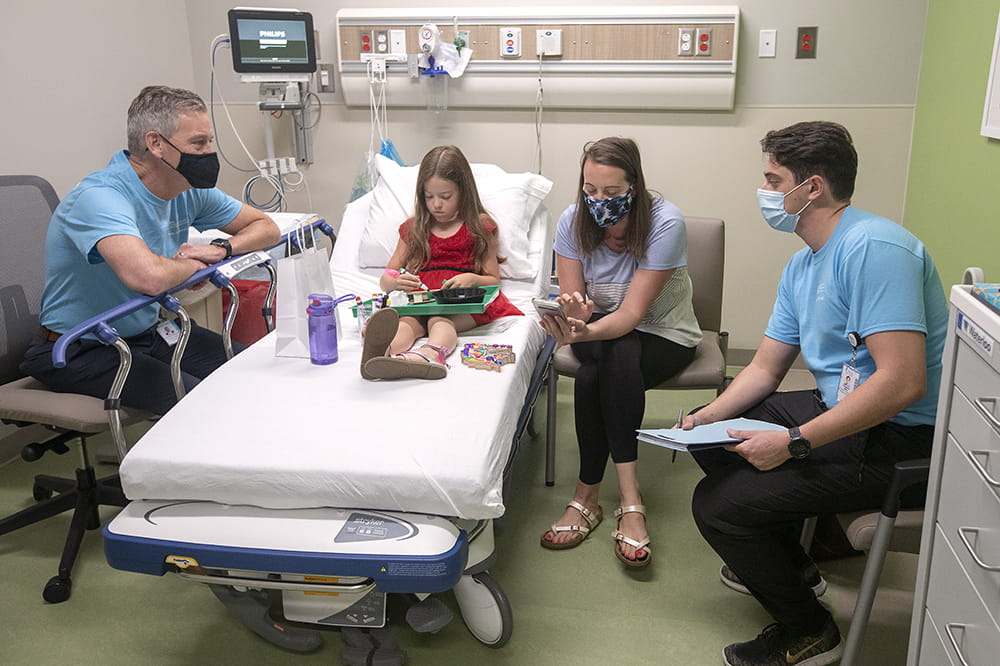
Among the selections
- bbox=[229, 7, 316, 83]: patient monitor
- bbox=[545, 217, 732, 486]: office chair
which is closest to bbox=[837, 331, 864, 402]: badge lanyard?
bbox=[545, 217, 732, 486]: office chair

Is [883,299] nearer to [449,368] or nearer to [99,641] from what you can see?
[449,368]

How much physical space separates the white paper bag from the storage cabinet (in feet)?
5.10

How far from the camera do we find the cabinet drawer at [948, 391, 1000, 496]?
127cm

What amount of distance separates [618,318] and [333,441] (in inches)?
38.4

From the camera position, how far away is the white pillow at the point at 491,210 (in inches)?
120

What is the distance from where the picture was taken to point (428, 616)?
1.93 m

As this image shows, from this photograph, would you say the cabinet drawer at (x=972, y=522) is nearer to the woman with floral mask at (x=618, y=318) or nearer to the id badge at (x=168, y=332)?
the woman with floral mask at (x=618, y=318)

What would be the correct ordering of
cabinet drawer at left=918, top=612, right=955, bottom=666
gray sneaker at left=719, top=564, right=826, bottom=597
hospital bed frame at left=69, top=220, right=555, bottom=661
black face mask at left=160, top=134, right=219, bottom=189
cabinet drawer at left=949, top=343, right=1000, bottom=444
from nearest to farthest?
cabinet drawer at left=949, top=343, right=1000, bottom=444 → cabinet drawer at left=918, top=612, right=955, bottom=666 → hospital bed frame at left=69, top=220, right=555, bottom=661 → gray sneaker at left=719, top=564, right=826, bottom=597 → black face mask at left=160, top=134, right=219, bottom=189

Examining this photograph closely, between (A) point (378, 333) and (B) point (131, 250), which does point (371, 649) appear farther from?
(B) point (131, 250)

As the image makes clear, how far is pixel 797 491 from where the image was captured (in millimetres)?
1792

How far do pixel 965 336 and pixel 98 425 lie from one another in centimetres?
203

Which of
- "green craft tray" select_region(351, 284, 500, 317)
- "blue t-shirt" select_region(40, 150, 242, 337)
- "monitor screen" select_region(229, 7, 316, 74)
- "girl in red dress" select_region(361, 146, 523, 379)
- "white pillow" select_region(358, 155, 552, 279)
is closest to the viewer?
"blue t-shirt" select_region(40, 150, 242, 337)

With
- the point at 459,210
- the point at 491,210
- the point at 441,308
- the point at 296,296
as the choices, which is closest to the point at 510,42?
the point at 491,210

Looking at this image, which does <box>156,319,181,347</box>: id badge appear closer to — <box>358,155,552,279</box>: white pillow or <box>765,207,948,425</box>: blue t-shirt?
<box>358,155,552,279</box>: white pillow
